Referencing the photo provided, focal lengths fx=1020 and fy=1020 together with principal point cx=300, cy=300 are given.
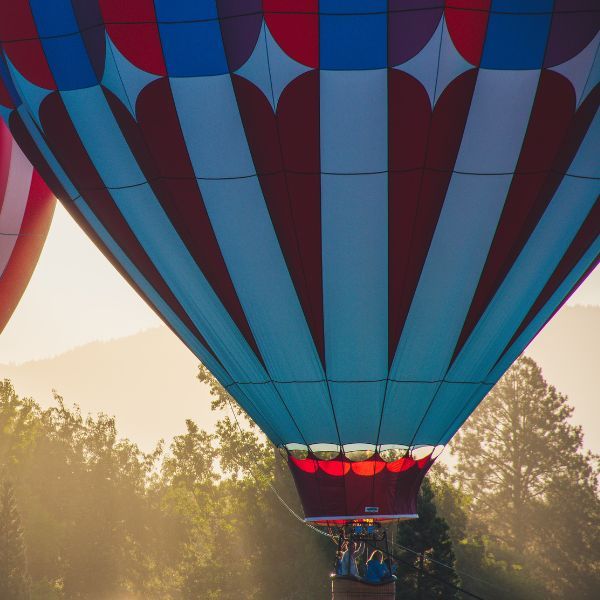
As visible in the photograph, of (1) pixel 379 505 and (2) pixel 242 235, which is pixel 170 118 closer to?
(2) pixel 242 235

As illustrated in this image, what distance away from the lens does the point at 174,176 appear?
25.9 feet

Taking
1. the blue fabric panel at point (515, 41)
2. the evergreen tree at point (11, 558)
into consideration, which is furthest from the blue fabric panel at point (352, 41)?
the evergreen tree at point (11, 558)

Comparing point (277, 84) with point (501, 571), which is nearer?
point (277, 84)

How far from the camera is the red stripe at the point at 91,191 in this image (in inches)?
319

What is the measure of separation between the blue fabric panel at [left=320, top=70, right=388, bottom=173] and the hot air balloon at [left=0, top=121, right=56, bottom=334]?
249 inches

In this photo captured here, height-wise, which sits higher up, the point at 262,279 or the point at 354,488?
the point at 262,279

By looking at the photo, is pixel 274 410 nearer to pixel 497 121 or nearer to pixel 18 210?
pixel 497 121

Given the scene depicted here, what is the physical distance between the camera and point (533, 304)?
851 centimetres

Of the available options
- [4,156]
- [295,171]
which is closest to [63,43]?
[295,171]

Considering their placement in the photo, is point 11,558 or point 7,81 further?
point 11,558

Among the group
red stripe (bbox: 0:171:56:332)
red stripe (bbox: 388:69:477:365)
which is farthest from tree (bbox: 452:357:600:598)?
red stripe (bbox: 388:69:477:365)

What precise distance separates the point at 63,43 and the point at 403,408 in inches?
153

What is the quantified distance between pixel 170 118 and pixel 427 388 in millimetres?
2982

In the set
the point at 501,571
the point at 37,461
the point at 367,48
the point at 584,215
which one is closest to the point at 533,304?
the point at 584,215
